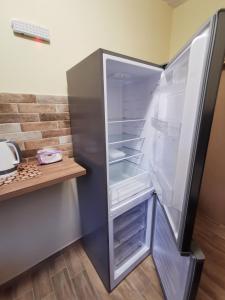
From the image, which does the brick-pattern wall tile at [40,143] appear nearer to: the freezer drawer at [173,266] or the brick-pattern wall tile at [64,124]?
the brick-pattern wall tile at [64,124]

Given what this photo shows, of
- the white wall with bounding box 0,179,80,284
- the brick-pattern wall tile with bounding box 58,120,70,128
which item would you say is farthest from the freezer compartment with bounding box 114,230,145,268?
the brick-pattern wall tile with bounding box 58,120,70,128

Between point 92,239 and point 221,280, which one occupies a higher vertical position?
point 92,239

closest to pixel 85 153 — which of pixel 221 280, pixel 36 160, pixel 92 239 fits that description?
pixel 36 160

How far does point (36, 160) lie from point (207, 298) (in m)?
1.63

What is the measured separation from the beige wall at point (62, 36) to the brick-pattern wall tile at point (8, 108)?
91 millimetres

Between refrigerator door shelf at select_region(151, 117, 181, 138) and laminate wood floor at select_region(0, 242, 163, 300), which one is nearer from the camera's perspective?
refrigerator door shelf at select_region(151, 117, 181, 138)

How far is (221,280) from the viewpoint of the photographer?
1.20 m

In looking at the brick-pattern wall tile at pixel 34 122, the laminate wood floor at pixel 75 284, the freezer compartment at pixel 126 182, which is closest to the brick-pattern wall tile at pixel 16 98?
the brick-pattern wall tile at pixel 34 122

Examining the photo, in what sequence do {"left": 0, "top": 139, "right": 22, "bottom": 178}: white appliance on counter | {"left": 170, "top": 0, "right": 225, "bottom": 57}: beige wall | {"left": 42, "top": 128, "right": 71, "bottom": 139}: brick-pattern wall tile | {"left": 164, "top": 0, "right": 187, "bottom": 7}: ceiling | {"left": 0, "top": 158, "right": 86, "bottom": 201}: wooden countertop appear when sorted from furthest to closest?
{"left": 164, "top": 0, "right": 187, "bottom": 7}: ceiling
{"left": 170, "top": 0, "right": 225, "bottom": 57}: beige wall
{"left": 42, "top": 128, "right": 71, "bottom": 139}: brick-pattern wall tile
{"left": 0, "top": 139, "right": 22, "bottom": 178}: white appliance on counter
{"left": 0, "top": 158, "right": 86, "bottom": 201}: wooden countertop

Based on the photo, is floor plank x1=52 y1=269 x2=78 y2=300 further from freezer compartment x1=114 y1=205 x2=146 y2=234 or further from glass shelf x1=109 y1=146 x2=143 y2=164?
glass shelf x1=109 y1=146 x2=143 y2=164

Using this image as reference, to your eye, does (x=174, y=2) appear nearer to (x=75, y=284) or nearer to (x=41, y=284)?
(x=75, y=284)

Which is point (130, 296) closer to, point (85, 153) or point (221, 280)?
point (221, 280)

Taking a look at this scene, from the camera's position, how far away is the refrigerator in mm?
571

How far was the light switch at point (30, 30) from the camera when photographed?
0.89m
